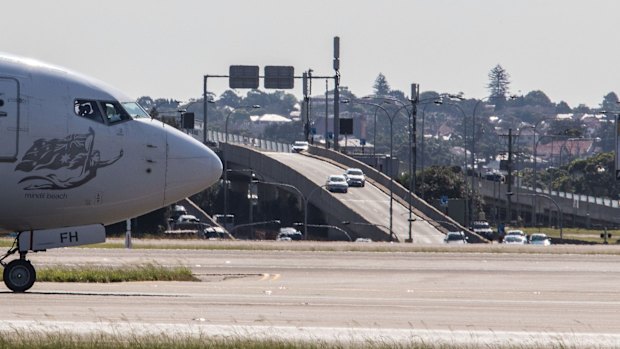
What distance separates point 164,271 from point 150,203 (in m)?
6.66

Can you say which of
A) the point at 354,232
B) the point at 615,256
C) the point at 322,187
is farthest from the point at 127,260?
the point at 322,187

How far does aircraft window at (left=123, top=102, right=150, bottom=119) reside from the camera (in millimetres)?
30148

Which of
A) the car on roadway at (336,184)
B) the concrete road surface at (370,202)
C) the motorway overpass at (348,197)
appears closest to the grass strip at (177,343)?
the concrete road surface at (370,202)

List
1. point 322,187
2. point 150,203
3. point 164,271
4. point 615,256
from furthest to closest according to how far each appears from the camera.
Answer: point 322,187
point 615,256
point 164,271
point 150,203

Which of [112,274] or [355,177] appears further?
[355,177]

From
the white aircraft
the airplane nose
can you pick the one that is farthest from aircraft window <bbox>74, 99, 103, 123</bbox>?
the airplane nose

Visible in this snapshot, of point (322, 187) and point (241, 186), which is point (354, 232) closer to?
point (322, 187)

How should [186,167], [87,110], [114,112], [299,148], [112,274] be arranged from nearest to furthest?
[87,110]
[114,112]
[186,167]
[112,274]
[299,148]

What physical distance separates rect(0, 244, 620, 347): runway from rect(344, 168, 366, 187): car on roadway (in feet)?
301

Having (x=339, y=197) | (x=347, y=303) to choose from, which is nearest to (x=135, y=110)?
(x=347, y=303)

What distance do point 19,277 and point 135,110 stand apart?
13.0 feet

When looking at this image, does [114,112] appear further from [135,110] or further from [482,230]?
[482,230]

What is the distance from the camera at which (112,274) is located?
116 ft

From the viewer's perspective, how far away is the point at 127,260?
45.7 metres
